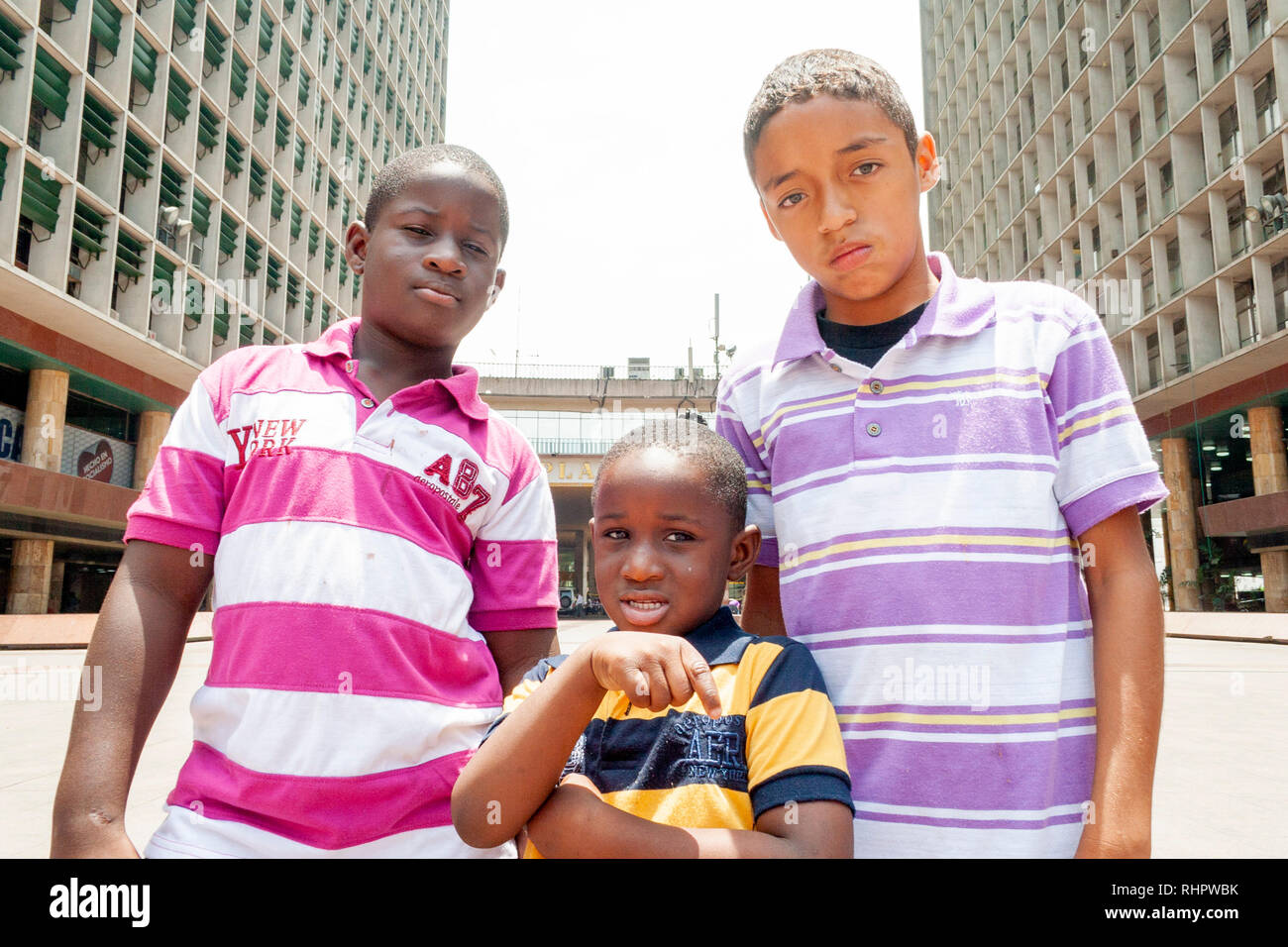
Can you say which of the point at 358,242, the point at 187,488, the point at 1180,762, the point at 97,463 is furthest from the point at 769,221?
the point at 97,463

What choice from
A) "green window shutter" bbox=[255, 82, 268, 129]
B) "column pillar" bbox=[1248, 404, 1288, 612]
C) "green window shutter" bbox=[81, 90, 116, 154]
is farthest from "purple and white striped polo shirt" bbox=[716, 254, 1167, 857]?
"green window shutter" bbox=[255, 82, 268, 129]

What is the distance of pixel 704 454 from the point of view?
140cm

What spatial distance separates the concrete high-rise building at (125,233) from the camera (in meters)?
16.5

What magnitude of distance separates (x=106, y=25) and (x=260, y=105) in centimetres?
694

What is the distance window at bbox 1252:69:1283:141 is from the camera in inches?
822

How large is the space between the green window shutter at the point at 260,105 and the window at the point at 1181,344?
2815 cm

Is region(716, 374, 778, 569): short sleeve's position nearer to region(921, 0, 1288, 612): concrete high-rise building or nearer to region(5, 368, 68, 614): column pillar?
region(5, 368, 68, 614): column pillar

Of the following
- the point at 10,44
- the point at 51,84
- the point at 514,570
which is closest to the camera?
the point at 514,570

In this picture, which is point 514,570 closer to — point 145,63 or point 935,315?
point 935,315

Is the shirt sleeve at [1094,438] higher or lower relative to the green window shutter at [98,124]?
lower

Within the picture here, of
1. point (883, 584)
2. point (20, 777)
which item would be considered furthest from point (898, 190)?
point (20, 777)

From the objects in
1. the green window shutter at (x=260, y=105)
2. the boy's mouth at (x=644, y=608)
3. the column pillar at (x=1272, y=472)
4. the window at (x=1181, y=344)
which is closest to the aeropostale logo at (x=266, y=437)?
the boy's mouth at (x=644, y=608)

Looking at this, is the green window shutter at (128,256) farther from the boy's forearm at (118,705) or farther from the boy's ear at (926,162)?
the boy's ear at (926,162)
